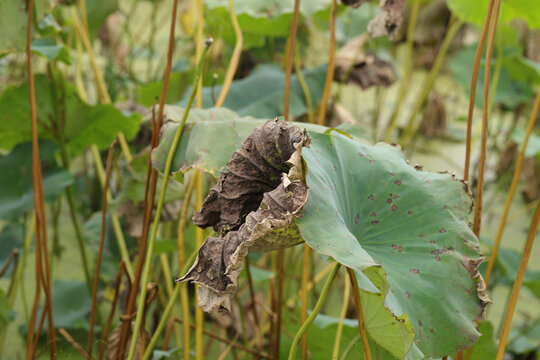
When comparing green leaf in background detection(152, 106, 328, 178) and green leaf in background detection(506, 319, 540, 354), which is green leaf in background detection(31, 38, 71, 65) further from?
green leaf in background detection(506, 319, 540, 354)

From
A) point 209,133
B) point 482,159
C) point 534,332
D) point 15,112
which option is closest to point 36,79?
point 15,112

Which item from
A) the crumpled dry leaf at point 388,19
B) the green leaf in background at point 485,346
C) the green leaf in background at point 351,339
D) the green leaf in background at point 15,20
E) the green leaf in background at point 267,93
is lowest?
the green leaf in background at point 485,346

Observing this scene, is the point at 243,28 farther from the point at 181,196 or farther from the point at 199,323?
the point at 199,323

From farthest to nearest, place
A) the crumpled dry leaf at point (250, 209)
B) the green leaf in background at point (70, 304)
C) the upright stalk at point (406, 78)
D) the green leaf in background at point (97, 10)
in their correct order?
1. the upright stalk at point (406, 78)
2. the green leaf in background at point (97, 10)
3. the green leaf in background at point (70, 304)
4. the crumpled dry leaf at point (250, 209)

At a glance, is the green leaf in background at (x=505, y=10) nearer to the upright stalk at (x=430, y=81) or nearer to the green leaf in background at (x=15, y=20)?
the upright stalk at (x=430, y=81)

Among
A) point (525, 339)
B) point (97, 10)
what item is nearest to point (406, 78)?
point (525, 339)

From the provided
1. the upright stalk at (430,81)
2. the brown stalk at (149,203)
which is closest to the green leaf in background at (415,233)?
the brown stalk at (149,203)

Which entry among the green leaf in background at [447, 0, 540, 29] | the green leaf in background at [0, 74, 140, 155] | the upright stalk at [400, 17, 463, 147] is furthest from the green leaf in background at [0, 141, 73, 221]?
the green leaf in background at [447, 0, 540, 29]
